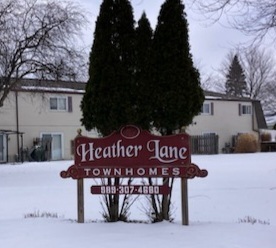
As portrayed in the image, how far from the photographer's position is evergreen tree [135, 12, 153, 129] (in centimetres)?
684

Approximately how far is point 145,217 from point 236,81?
56.3m

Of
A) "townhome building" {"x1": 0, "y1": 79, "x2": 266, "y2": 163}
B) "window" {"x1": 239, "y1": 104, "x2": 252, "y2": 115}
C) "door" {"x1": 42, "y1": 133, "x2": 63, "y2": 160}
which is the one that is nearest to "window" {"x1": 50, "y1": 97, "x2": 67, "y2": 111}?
"townhome building" {"x1": 0, "y1": 79, "x2": 266, "y2": 163}

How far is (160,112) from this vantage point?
6.91 meters

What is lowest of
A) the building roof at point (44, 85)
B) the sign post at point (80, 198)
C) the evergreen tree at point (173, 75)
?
the sign post at point (80, 198)

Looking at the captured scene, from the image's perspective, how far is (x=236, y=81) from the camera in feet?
208

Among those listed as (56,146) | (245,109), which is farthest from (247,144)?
(56,146)

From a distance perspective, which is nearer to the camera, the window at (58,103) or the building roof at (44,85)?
the building roof at (44,85)

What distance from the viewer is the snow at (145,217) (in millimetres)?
5727

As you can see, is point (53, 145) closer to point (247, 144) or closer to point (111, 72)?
point (247, 144)

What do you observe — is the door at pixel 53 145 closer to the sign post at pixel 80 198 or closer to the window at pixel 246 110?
the window at pixel 246 110

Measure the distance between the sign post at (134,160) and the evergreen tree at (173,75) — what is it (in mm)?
300

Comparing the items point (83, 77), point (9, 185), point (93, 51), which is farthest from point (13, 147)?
point (93, 51)

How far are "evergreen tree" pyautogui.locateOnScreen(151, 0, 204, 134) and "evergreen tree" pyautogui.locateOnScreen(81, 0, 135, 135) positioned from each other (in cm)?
39

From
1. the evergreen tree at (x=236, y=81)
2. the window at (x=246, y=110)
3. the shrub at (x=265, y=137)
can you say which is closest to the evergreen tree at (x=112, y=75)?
the window at (x=246, y=110)
